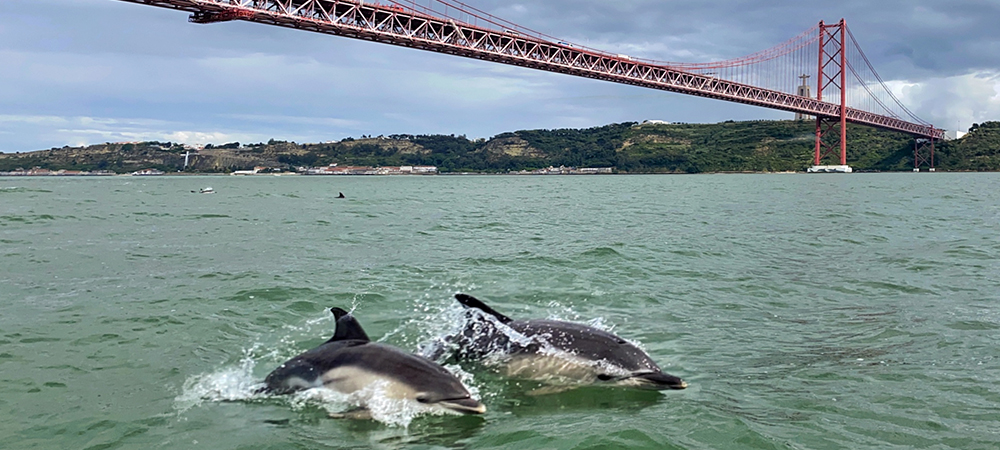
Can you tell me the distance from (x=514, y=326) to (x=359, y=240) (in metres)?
11.5

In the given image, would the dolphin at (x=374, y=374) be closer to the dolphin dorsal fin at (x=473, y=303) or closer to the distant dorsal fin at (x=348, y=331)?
the distant dorsal fin at (x=348, y=331)

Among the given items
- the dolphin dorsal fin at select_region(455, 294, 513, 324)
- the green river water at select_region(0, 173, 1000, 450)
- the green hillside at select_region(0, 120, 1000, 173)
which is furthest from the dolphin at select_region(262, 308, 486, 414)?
the green hillside at select_region(0, 120, 1000, 173)

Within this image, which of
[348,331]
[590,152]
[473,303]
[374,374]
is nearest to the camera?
[374,374]

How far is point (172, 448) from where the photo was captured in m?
4.46

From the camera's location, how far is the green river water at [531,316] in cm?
471

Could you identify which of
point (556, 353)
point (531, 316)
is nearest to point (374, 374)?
point (556, 353)

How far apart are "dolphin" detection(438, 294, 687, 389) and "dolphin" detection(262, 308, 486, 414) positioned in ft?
2.97

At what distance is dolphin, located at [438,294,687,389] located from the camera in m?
5.59

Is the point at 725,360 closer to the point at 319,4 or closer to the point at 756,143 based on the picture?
the point at 319,4

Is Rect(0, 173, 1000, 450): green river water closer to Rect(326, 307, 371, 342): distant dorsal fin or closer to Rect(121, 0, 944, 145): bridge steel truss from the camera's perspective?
Rect(326, 307, 371, 342): distant dorsal fin

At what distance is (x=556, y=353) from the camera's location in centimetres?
581

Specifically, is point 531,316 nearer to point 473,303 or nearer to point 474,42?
point 473,303

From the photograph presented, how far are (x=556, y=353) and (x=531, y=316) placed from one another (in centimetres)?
269

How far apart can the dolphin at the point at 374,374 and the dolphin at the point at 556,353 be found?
906 millimetres
